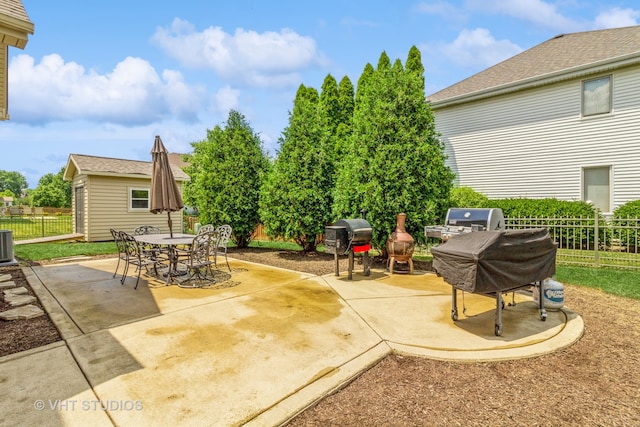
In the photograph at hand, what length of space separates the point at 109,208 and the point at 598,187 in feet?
63.9

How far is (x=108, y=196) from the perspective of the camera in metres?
14.1

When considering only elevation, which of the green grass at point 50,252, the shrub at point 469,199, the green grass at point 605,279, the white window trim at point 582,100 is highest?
the white window trim at point 582,100

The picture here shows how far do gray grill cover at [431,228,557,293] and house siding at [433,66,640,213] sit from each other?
9.98 meters

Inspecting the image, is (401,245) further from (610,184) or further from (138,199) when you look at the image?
(138,199)

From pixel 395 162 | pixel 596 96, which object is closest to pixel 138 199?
pixel 395 162

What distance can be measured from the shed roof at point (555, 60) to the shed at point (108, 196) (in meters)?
14.4

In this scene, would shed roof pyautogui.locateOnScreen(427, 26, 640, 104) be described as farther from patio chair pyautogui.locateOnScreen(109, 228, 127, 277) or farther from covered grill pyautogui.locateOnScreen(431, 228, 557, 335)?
patio chair pyautogui.locateOnScreen(109, 228, 127, 277)

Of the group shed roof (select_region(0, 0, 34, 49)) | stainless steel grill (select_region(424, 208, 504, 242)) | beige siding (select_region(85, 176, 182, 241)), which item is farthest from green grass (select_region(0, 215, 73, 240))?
stainless steel grill (select_region(424, 208, 504, 242))

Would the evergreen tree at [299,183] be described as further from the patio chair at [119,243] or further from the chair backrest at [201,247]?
the patio chair at [119,243]

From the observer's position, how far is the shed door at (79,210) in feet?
47.4

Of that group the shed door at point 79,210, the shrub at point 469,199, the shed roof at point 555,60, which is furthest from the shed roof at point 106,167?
the shed roof at point 555,60

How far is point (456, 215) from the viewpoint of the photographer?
6.85m

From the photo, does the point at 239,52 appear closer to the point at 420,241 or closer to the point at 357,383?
the point at 420,241

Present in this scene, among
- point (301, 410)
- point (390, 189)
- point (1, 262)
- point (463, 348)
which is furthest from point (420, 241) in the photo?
point (1, 262)
